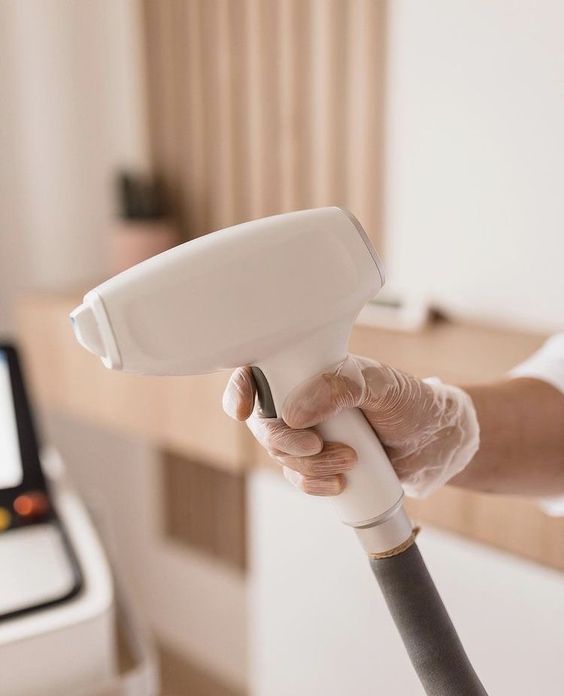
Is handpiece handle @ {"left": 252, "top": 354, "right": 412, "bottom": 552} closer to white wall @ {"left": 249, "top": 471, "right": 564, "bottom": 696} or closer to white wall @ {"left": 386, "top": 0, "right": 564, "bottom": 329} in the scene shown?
white wall @ {"left": 249, "top": 471, "right": 564, "bottom": 696}

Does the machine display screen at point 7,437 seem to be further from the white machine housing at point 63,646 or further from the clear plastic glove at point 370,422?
the clear plastic glove at point 370,422

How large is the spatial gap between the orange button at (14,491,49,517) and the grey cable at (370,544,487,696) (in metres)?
0.77

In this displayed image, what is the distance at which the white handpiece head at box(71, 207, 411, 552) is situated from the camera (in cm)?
45

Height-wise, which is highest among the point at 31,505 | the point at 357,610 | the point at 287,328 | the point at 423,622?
the point at 287,328

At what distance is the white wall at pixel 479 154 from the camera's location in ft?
4.01

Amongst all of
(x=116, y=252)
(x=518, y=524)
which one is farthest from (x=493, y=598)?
(x=116, y=252)

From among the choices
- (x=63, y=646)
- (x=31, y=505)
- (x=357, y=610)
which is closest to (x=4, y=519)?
(x=31, y=505)

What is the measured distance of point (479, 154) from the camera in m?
1.30

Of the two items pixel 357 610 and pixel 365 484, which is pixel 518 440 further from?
pixel 357 610

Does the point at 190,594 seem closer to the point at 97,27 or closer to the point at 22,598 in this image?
the point at 22,598

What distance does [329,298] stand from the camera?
0.49 meters

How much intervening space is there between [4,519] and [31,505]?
43 millimetres

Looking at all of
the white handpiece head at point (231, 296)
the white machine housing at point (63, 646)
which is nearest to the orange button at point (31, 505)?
the white machine housing at point (63, 646)

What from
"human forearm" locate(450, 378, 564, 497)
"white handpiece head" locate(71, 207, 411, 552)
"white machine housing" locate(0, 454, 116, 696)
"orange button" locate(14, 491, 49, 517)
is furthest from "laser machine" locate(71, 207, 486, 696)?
"orange button" locate(14, 491, 49, 517)
